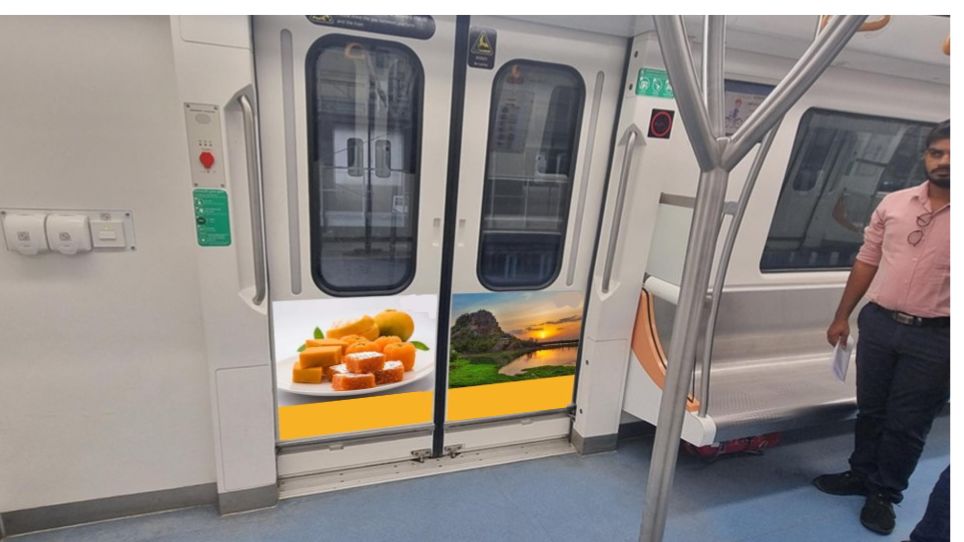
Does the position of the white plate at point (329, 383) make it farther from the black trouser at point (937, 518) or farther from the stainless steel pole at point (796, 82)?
the black trouser at point (937, 518)

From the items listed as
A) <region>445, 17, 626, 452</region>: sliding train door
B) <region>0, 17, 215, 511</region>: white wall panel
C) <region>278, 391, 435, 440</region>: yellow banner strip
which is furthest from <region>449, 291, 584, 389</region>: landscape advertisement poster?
<region>0, 17, 215, 511</region>: white wall panel

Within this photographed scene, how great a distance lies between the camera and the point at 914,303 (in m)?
2.27

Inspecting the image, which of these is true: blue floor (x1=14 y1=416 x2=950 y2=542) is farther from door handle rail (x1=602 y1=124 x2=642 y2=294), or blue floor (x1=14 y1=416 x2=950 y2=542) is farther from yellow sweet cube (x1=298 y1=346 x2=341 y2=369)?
door handle rail (x1=602 y1=124 x2=642 y2=294)

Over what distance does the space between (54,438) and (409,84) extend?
2.31m

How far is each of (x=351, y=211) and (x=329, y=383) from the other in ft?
3.11

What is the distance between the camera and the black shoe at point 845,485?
2.79 meters

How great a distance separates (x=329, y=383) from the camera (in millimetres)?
2490

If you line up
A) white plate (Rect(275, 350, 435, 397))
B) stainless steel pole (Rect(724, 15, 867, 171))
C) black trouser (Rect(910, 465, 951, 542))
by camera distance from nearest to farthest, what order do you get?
stainless steel pole (Rect(724, 15, 867, 171)) → black trouser (Rect(910, 465, 951, 542)) → white plate (Rect(275, 350, 435, 397))

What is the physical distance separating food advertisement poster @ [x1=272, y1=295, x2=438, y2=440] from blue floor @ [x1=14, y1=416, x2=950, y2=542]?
41 cm

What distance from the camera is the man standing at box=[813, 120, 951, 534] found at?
2191 mm

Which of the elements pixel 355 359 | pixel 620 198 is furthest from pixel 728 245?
pixel 355 359

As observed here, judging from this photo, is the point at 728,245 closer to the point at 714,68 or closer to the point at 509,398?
the point at 714,68

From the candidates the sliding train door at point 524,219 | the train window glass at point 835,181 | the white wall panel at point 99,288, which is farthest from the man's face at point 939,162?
the white wall panel at point 99,288
